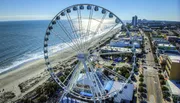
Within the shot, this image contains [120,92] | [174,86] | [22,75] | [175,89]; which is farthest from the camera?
[22,75]

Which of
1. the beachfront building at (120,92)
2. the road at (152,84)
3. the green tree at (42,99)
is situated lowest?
the road at (152,84)

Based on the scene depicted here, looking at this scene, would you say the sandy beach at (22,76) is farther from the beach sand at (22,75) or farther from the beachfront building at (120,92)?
the beachfront building at (120,92)

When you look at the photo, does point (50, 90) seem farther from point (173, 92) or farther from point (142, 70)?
point (142, 70)

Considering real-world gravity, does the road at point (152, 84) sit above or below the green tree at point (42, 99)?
below

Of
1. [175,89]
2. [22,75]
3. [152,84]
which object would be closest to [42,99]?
[22,75]

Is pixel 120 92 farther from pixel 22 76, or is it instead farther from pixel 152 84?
pixel 22 76

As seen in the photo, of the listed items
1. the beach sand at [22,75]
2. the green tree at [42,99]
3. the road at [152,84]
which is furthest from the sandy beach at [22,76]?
the road at [152,84]

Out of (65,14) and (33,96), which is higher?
(65,14)

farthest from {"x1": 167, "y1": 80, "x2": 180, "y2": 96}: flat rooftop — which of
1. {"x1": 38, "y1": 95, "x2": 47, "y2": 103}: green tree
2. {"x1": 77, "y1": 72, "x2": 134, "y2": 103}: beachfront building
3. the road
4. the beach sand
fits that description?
{"x1": 38, "y1": 95, "x2": 47, "y2": 103}: green tree

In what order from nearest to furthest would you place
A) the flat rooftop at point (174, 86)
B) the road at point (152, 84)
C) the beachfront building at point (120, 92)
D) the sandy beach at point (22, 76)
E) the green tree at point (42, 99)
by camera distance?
the beachfront building at point (120, 92) < the green tree at point (42, 99) < the flat rooftop at point (174, 86) < the road at point (152, 84) < the sandy beach at point (22, 76)

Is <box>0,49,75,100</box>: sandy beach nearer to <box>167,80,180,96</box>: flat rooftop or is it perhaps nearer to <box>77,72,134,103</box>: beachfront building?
<box>77,72,134,103</box>: beachfront building

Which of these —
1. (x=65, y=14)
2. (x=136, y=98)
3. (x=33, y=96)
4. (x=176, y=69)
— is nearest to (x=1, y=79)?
(x=33, y=96)
